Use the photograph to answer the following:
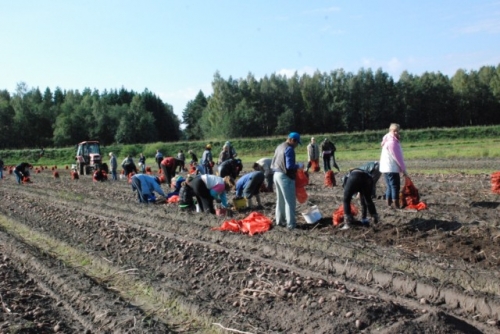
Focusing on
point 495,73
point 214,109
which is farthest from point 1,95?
point 495,73

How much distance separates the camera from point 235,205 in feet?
38.9

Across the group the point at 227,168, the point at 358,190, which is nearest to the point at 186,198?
the point at 227,168

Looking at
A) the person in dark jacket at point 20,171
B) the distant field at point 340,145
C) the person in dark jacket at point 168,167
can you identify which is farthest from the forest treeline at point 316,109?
the person in dark jacket at point 168,167

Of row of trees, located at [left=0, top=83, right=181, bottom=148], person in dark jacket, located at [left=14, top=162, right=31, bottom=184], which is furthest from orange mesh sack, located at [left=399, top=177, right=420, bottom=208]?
row of trees, located at [left=0, top=83, right=181, bottom=148]

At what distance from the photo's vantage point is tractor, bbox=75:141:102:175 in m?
31.0

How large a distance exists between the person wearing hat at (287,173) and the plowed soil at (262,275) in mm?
456

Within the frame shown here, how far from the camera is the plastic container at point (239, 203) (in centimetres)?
1184

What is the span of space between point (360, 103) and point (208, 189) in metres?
63.6

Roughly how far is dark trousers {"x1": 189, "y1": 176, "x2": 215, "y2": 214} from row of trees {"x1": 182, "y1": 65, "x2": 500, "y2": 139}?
58249 millimetres

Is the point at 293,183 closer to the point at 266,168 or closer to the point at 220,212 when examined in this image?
the point at 220,212

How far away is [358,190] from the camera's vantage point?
29.7 feet

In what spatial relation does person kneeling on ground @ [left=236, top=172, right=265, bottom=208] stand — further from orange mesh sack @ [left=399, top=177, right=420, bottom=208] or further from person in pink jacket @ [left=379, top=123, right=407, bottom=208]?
orange mesh sack @ [left=399, top=177, right=420, bottom=208]

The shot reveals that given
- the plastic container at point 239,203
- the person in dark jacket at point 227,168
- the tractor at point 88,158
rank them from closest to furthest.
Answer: the plastic container at point 239,203
the person in dark jacket at point 227,168
the tractor at point 88,158

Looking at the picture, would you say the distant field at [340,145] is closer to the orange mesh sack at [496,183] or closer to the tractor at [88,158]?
the tractor at [88,158]
